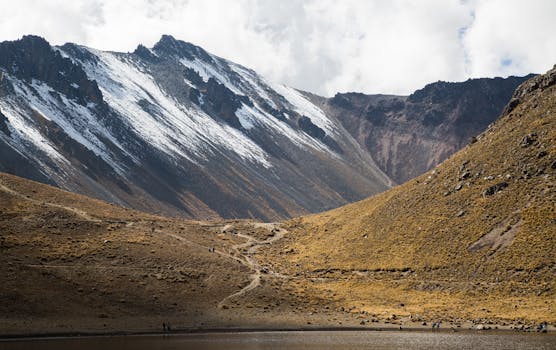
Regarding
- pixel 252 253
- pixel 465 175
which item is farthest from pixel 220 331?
pixel 465 175

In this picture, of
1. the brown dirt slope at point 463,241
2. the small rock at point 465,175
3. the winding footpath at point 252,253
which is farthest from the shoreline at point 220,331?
the small rock at point 465,175

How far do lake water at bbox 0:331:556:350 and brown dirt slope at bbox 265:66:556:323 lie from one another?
35.3ft

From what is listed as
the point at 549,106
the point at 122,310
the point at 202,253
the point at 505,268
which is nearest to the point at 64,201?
the point at 202,253

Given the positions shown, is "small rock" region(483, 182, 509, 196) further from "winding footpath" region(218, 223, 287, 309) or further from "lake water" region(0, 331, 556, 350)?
"lake water" region(0, 331, 556, 350)

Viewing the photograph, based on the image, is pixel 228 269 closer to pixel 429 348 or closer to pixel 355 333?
pixel 355 333

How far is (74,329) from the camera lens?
77.7 m

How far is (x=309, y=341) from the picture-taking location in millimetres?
70688

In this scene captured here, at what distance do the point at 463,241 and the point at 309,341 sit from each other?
39252 millimetres

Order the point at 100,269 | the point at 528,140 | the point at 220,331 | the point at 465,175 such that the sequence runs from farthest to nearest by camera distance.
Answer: the point at 465,175 → the point at 528,140 → the point at 100,269 → the point at 220,331

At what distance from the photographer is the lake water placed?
63.5 m

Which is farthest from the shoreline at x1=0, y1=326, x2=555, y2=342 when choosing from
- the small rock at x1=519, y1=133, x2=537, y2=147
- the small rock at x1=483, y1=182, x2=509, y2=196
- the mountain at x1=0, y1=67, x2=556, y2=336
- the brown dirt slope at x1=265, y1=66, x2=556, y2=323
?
the small rock at x1=519, y1=133, x2=537, y2=147

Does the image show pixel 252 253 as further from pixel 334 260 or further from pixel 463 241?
pixel 463 241

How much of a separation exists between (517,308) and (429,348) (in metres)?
24.5

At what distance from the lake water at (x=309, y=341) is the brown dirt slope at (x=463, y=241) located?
10.8 m
